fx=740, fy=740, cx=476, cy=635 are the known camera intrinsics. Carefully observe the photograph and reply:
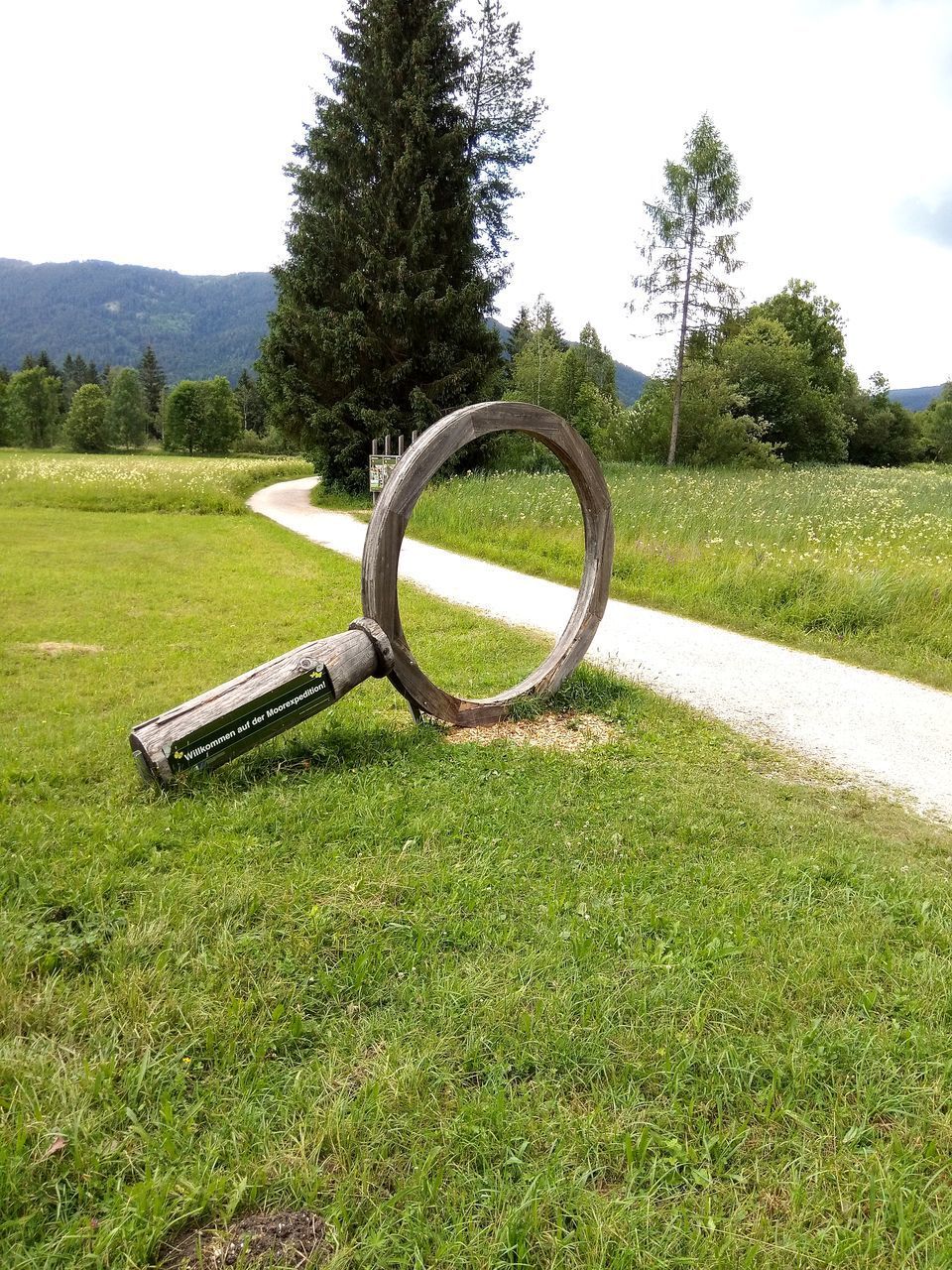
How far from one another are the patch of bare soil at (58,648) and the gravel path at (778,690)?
4.32 metres

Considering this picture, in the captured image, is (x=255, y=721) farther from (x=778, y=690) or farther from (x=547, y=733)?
(x=778, y=690)

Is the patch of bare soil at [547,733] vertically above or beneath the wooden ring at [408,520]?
beneath

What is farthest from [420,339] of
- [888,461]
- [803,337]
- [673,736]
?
[888,461]

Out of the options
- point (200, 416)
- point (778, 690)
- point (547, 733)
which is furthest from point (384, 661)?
point (200, 416)

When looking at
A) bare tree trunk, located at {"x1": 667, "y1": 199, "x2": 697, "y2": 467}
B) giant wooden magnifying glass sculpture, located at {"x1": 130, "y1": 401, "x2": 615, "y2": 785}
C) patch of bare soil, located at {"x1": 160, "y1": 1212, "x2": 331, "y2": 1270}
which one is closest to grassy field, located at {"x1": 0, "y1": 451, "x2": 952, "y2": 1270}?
patch of bare soil, located at {"x1": 160, "y1": 1212, "x2": 331, "y2": 1270}

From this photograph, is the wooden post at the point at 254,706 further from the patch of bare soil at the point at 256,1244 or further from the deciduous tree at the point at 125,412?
the deciduous tree at the point at 125,412

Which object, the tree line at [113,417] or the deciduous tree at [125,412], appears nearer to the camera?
the tree line at [113,417]

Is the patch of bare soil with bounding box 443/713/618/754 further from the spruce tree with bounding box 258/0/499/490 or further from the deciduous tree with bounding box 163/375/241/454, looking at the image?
the deciduous tree with bounding box 163/375/241/454

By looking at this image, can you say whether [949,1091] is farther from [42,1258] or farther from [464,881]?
[42,1258]

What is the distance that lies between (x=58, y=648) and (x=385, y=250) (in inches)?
662

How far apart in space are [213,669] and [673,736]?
398 centimetres

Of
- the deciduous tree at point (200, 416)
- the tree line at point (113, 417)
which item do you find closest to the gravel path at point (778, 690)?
the tree line at point (113, 417)

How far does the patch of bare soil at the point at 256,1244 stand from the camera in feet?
5.80

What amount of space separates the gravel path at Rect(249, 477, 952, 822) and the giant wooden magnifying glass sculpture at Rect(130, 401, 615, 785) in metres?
1.38
